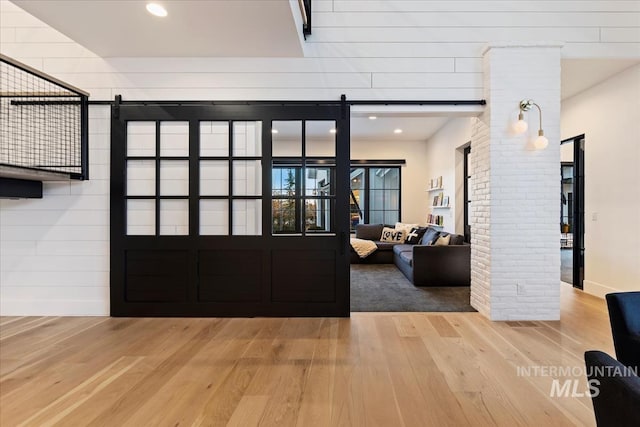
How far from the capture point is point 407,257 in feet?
17.3

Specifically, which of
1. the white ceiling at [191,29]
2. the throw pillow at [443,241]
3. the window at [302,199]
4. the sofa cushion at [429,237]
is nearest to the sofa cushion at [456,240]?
the throw pillow at [443,241]

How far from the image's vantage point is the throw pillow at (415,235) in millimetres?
6531

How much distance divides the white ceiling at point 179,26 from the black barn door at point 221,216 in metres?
0.56

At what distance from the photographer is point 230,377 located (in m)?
2.21

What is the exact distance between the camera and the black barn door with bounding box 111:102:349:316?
3.45 meters

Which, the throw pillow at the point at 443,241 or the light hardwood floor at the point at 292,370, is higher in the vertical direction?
the throw pillow at the point at 443,241

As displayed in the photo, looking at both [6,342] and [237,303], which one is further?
[237,303]

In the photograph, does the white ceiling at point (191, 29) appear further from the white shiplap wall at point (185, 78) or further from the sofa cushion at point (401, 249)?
the sofa cushion at point (401, 249)

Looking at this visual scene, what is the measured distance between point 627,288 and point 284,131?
14.5 feet

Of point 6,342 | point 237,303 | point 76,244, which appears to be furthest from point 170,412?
point 76,244

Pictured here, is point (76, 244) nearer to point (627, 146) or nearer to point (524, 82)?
point (524, 82)

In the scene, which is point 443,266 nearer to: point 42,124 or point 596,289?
point 596,289

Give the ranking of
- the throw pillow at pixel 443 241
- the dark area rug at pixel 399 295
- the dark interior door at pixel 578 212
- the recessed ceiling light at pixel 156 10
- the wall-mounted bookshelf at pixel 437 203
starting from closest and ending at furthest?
the recessed ceiling light at pixel 156 10 < the dark area rug at pixel 399 295 < the dark interior door at pixel 578 212 < the throw pillow at pixel 443 241 < the wall-mounted bookshelf at pixel 437 203

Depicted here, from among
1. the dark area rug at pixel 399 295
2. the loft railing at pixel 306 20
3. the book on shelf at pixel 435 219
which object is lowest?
the dark area rug at pixel 399 295
